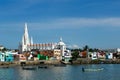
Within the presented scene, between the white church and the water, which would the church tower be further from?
the water

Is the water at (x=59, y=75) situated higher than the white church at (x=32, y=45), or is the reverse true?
the white church at (x=32, y=45)

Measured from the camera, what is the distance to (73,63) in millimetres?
125250

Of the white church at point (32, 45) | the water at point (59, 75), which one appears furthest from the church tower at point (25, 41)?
the water at point (59, 75)

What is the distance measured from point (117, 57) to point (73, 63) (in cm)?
3328

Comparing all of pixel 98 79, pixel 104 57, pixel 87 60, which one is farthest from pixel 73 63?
pixel 98 79

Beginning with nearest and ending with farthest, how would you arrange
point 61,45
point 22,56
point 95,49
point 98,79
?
→ point 98,79
point 22,56
point 61,45
point 95,49

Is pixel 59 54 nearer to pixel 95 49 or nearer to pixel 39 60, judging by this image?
pixel 39 60

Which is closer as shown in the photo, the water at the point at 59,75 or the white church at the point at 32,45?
the water at the point at 59,75

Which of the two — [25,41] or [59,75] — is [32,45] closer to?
[25,41]

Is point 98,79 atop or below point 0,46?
below

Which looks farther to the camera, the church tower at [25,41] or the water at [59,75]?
the church tower at [25,41]

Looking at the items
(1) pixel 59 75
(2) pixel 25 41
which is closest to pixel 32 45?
(2) pixel 25 41

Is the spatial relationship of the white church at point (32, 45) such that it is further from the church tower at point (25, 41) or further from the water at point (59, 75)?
A: the water at point (59, 75)

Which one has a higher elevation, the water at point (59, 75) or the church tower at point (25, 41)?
the church tower at point (25, 41)
